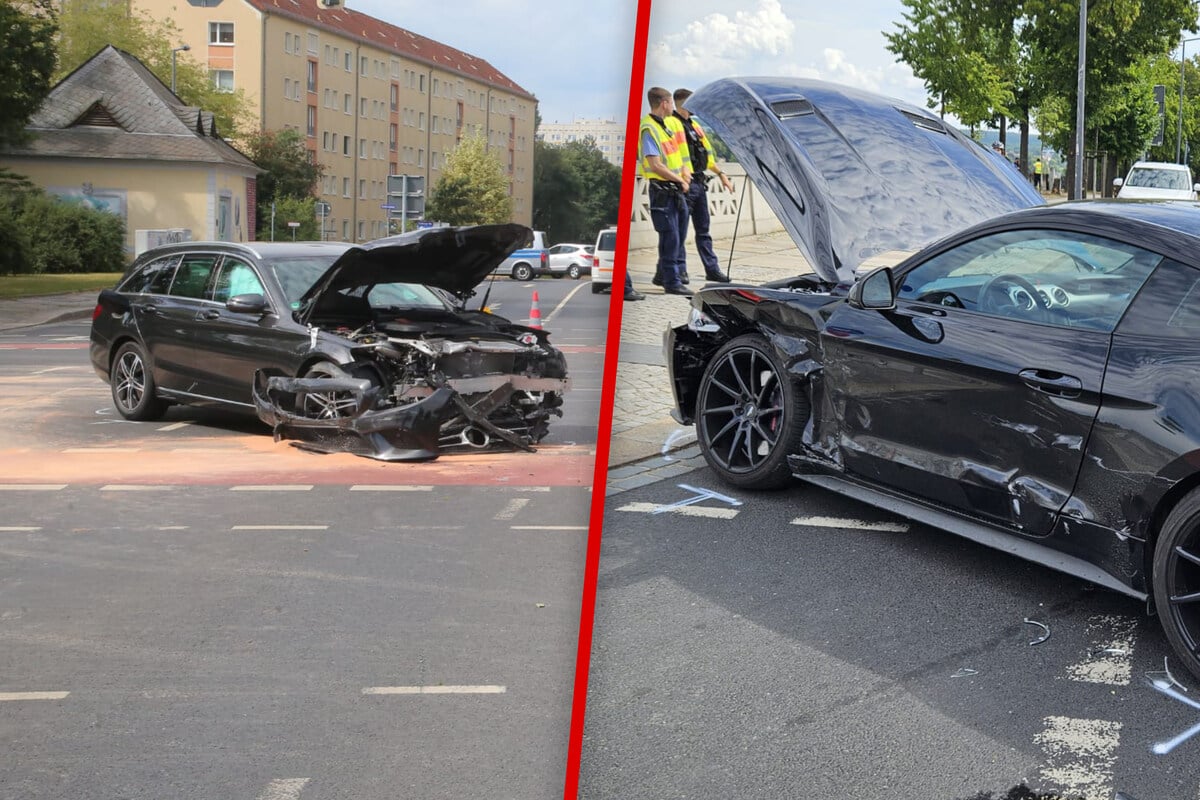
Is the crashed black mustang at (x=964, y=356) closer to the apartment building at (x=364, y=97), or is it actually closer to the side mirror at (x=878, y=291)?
the side mirror at (x=878, y=291)

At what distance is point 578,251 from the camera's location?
1.33 m

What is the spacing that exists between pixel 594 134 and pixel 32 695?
1707 mm

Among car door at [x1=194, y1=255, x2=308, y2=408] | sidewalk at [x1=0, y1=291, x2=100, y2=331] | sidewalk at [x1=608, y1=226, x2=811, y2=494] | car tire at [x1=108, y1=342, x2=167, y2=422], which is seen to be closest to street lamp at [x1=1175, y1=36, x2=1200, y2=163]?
sidewalk at [x1=608, y1=226, x2=811, y2=494]

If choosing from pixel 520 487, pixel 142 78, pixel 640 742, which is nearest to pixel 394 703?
pixel 640 742

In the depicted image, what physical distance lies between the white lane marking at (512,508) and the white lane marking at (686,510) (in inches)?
35.8

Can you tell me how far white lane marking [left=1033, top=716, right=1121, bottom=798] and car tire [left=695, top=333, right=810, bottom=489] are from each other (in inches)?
46.4

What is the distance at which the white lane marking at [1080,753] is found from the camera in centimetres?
169

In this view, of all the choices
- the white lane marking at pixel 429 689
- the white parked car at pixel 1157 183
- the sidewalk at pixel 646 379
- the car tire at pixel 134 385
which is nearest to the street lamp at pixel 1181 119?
the white parked car at pixel 1157 183

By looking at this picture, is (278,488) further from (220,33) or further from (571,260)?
(571,260)

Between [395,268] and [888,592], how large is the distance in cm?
160

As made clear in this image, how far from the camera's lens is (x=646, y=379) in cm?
129

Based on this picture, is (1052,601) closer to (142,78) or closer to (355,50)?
(355,50)

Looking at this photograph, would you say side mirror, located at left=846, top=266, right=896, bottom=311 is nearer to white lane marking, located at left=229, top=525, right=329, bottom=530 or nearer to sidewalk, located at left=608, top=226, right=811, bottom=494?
sidewalk, located at left=608, top=226, right=811, bottom=494

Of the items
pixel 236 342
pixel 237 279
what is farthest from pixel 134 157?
pixel 236 342
